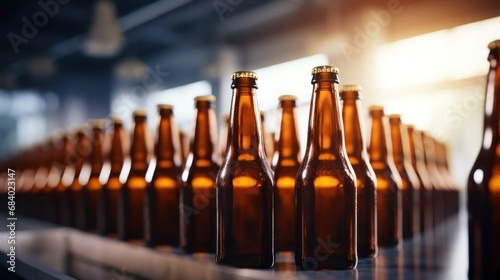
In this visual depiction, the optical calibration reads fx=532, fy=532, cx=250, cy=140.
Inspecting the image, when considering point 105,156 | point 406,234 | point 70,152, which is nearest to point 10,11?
point 70,152

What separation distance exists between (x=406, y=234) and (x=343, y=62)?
94 cm

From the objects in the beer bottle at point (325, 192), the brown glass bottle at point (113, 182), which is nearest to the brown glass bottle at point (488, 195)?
the beer bottle at point (325, 192)

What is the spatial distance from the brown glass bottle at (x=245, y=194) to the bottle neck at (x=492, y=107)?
0.97ft

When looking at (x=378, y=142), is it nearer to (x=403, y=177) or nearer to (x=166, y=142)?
(x=403, y=177)

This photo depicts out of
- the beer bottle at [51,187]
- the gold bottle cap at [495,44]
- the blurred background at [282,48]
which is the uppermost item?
the blurred background at [282,48]

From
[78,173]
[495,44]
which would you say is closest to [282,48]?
[78,173]

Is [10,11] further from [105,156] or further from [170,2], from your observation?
[105,156]

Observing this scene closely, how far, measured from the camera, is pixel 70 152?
1.75 meters

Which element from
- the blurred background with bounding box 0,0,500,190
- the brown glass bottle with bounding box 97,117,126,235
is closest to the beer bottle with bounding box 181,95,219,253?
the blurred background with bounding box 0,0,500,190

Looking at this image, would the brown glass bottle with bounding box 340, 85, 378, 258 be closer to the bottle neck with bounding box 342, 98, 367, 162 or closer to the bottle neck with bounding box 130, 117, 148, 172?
the bottle neck with bounding box 342, 98, 367, 162

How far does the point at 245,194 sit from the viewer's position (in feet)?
2.50

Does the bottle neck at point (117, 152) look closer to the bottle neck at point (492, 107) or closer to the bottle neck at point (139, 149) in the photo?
the bottle neck at point (139, 149)

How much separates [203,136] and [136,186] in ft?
Answer: 1.00

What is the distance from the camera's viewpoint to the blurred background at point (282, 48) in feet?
5.83
